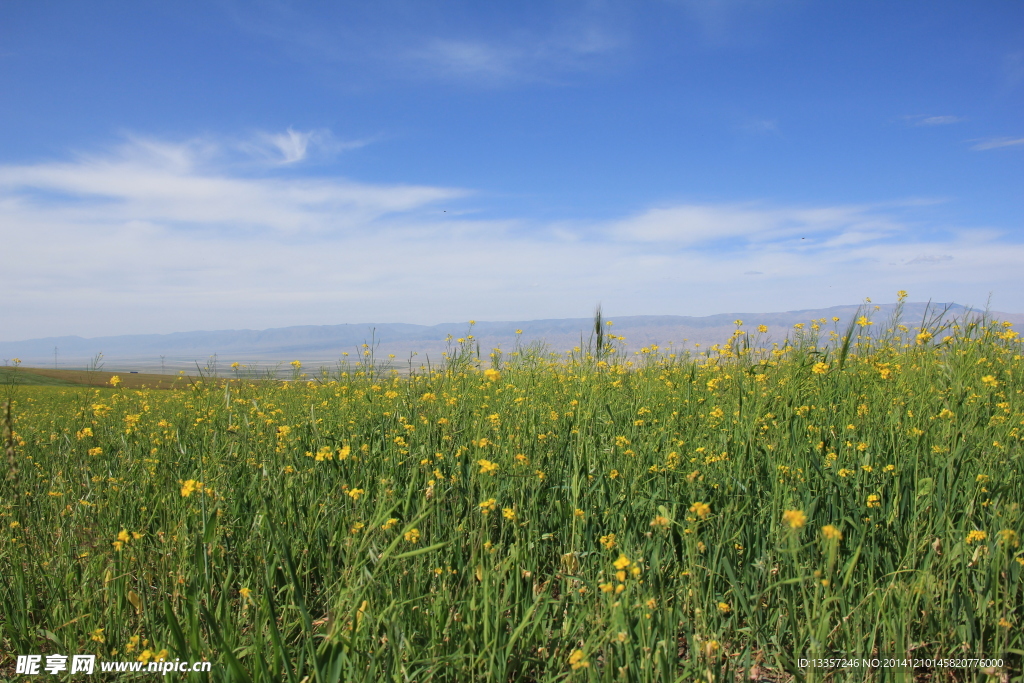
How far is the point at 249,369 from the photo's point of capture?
6648 mm

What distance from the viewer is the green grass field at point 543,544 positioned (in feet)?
5.50

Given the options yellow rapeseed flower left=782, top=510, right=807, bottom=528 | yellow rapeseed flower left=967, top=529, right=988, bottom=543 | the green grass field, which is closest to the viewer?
yellow rapeseed flower left=782, top=510, right=807, bottom=528

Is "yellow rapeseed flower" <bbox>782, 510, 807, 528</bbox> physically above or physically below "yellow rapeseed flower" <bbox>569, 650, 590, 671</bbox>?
above

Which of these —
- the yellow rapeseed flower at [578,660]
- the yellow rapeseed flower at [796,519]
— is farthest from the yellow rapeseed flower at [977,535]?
the yellow rapeseed flower at [578,660]

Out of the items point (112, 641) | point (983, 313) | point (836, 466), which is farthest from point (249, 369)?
point (983, 313)

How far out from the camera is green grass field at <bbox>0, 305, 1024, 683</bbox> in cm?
168

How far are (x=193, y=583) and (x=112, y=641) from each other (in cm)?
57

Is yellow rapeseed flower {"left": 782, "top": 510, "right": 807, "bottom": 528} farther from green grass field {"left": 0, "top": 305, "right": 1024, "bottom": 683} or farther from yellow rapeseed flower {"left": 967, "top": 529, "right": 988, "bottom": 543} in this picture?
yellow rapeseed flower {"left": 967, "top": 529, "right": 988, "bottom": 543}

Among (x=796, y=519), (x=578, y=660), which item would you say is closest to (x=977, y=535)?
(x=796, y=519)

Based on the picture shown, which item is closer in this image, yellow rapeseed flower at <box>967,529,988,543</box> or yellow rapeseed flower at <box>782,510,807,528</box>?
yellow rapeseed flower at <box>782,510,807,528</box>

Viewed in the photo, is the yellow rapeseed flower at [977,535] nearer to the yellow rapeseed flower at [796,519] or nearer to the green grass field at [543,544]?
the green grass field at [543,544]

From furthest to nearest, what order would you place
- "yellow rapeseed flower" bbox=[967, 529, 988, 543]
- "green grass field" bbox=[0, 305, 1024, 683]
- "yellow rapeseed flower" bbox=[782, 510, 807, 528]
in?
"yellow rapeseed flower" bbox=[967, 529, 988, 543] < "green grass field" bbox=[0, 305, 1024, 683] < "yellow rapeseed flower" bbox=[782, 510, 807, 528]

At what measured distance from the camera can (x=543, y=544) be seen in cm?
242

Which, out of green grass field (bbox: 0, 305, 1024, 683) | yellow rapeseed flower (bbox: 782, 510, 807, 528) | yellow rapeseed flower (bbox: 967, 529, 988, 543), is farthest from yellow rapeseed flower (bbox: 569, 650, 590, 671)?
yellow rapeseed flower (bbox: 967, 529, 988, 543)
